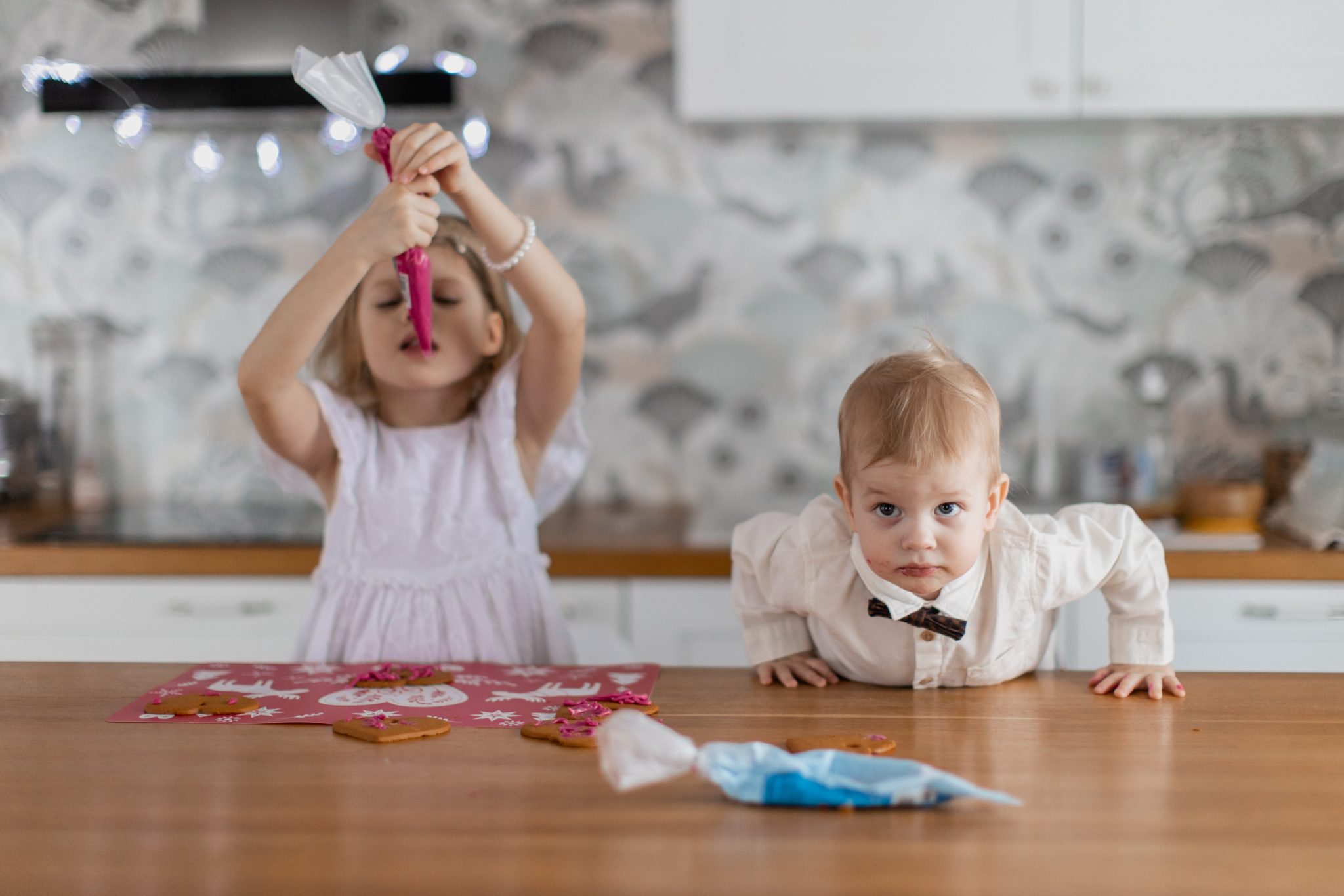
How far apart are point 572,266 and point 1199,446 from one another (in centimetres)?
139

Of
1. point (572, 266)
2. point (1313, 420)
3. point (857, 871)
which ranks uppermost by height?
point (572, 266)

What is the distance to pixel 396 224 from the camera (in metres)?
1.25

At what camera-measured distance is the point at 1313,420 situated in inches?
98.5

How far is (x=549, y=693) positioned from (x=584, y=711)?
4.1 inches

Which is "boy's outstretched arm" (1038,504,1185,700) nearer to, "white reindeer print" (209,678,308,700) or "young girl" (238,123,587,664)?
"young girl" (238,123,587,664)

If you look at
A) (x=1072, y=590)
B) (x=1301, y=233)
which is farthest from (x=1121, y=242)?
(x=1072, y=590)

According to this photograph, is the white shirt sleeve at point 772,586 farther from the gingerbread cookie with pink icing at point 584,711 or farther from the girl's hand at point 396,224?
the girl's hand at point 396,224

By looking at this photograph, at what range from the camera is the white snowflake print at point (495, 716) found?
3.37ft

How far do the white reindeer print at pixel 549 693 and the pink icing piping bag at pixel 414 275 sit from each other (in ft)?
1.53

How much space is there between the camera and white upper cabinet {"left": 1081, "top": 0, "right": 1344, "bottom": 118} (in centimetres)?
213

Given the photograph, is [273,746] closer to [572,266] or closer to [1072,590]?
[1072,590]

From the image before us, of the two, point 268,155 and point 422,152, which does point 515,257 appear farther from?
point 268,155

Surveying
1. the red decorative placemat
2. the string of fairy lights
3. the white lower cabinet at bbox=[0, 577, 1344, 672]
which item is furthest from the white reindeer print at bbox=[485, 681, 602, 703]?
the string of fairy lights

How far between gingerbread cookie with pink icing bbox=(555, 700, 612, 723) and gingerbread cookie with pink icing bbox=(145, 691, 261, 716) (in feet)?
0.92
